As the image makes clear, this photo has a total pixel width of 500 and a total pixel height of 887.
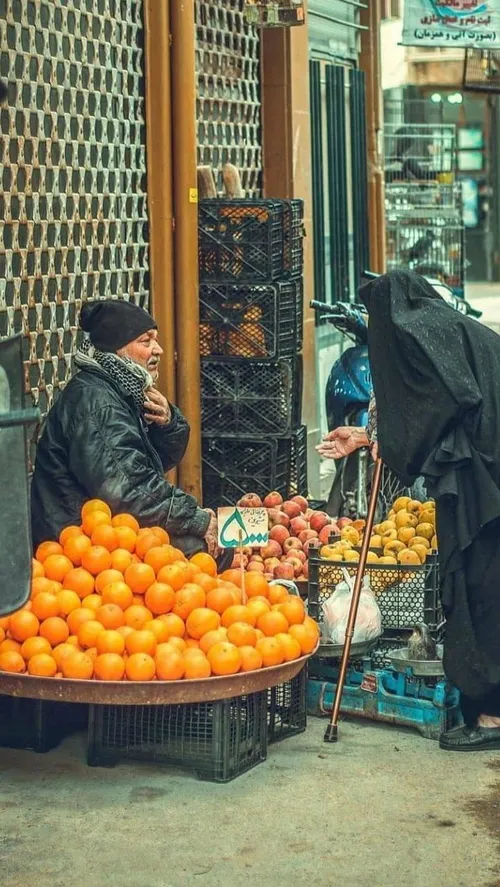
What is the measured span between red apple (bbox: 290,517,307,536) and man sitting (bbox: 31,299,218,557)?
1.26 m

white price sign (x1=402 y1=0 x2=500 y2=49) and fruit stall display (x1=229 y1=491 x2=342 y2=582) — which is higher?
white price sign (x1=402 y1=0 x2=500 y2=49)

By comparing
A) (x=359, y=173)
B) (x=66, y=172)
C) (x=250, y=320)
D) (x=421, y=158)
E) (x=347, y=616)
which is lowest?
(x=347, y=616)

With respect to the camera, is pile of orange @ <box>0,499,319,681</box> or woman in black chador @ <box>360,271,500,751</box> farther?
woman in black chador @ <box>360,271,500,751</box>

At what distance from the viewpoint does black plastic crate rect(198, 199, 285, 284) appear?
8.34 metres

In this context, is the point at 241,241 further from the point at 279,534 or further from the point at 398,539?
the point at 398,539

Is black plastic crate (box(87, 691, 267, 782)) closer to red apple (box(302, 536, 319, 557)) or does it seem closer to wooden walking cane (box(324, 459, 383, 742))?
wooden walking cane (box(324, 459, 383, 742))

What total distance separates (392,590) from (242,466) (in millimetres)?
2383

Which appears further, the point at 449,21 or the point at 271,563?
the point at 449,21

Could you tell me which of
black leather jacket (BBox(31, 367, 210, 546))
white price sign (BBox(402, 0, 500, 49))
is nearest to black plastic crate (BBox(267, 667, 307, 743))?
black leather jacket (BBox(31, 367, 210, 546))

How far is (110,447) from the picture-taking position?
19.7 ft

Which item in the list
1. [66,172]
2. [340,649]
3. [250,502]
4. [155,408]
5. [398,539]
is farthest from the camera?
[250,502]

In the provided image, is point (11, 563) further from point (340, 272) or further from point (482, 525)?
point (340, 272)

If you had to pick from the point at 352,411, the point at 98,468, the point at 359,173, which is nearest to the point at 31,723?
the point at 98,468

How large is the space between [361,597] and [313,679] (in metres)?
0.43
